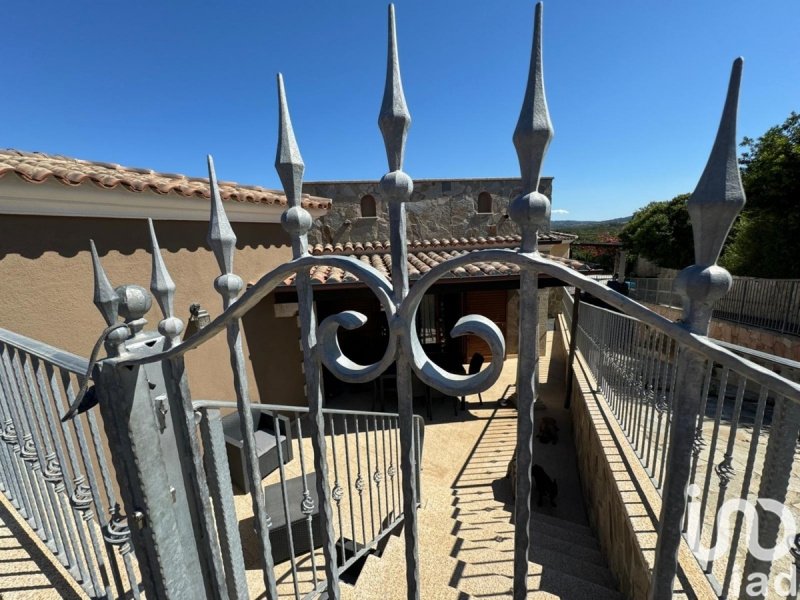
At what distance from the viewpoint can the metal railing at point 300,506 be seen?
1323 mm

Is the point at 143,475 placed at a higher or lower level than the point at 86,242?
lower

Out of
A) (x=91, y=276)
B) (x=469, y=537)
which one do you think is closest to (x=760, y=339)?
(x=469, y=537)

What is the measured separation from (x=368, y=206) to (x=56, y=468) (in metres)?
10.1

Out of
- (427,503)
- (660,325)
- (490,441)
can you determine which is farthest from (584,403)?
(660,325)

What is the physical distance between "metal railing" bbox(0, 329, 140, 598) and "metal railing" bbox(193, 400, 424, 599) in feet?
1.18

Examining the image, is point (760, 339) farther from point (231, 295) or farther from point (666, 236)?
point (231, 295)

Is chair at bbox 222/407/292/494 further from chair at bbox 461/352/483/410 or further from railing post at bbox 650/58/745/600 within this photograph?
railing post at bbox 650/58/745/600

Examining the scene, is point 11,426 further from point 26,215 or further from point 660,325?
point 660,325

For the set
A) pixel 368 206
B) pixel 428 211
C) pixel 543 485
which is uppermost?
pixel 368 206

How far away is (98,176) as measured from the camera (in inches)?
122

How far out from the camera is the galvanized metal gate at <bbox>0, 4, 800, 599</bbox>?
2.14ft

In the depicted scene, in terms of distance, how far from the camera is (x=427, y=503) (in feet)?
12.9

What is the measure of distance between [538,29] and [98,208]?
4.09m

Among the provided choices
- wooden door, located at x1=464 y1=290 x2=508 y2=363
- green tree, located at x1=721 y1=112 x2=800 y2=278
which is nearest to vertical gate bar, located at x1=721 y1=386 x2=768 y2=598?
wooden door, located at x1=464 y1=290 x2=508 y2=363
